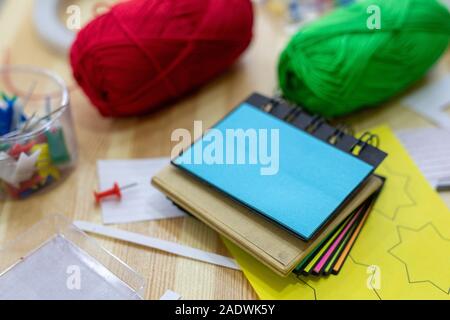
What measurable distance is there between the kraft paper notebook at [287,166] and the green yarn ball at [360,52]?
53 millimetres

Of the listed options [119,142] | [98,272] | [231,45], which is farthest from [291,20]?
[98,272]

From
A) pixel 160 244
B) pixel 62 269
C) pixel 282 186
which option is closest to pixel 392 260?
pixel 282 186

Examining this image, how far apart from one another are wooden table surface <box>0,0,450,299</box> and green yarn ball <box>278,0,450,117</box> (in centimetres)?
6

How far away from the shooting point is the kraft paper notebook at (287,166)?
0.58 meters

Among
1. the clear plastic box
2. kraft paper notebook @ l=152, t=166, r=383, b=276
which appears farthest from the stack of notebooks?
the clear plastic box

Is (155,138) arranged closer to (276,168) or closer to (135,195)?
(135,195)

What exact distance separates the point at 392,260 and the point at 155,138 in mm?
355

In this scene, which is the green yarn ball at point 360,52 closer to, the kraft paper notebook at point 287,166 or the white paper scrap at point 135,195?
the kraft paper notebook at point 287,166

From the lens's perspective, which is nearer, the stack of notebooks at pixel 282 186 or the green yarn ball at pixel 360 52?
A: the stack of notebooks at pixel 282 186

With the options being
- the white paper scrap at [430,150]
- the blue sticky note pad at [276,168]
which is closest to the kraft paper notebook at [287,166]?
the blue sticky note pad at [276,168]

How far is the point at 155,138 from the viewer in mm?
752

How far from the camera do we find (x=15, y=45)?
90 centimetres
